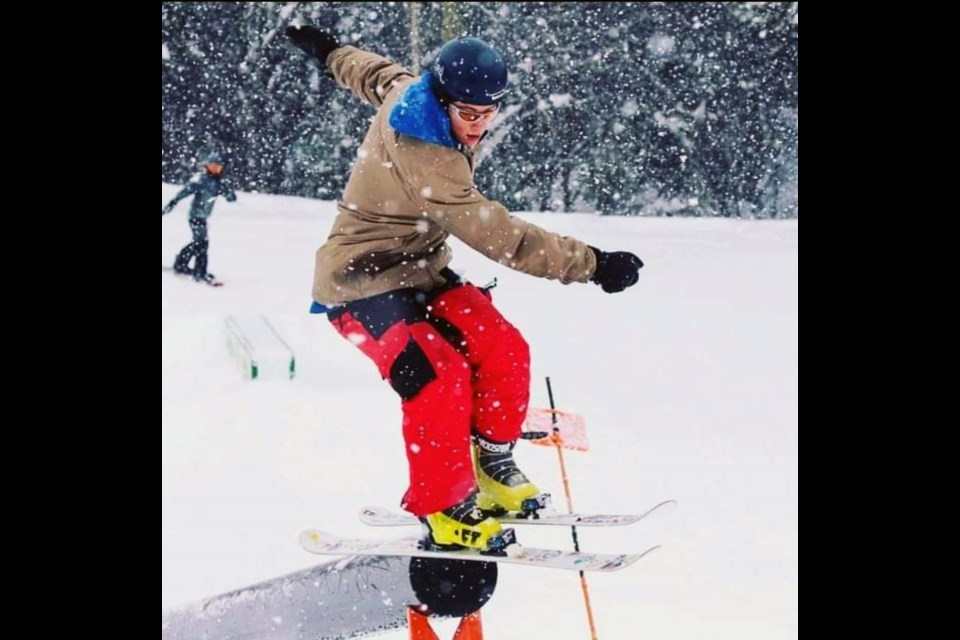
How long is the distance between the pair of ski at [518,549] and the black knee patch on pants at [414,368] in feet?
1.58

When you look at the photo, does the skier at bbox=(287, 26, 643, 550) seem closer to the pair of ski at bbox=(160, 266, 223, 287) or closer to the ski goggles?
the ski goggles

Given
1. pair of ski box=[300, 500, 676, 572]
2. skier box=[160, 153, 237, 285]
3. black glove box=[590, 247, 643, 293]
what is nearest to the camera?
black glove box=[590, 247, 643, 293]

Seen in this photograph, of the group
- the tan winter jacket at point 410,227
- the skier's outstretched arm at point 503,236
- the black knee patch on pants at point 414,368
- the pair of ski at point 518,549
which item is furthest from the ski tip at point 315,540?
the skier's outstretched arm at point 503,236

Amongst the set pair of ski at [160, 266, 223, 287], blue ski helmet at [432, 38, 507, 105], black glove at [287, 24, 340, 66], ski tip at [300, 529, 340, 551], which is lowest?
pair of ski at [160, 266, 223, 287]

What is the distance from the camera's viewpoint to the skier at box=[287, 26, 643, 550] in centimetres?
256

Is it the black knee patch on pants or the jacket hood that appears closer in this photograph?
the jacket hood

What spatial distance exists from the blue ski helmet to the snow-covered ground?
1.22m

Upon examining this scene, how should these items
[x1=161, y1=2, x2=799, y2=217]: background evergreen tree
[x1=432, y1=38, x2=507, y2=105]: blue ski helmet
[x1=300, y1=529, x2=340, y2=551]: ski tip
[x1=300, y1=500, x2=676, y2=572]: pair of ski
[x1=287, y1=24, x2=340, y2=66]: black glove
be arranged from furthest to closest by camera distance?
[x1=161, y1=2, x2=799, y2=217]: background evergreen tree
[x1=287, y1=24, x2=340, y2=66]: black glove
[x1=300, y1=529, x2=340, y2=551]: ski tip
[x1=300, y1=500, x2=676, y2=572]: pair of ski
[x1=432, y1=38, x2=507, y2=105]: blue ski helmet

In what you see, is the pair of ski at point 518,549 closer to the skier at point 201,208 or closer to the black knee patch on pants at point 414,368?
the black knee patch on pants at point 414,368

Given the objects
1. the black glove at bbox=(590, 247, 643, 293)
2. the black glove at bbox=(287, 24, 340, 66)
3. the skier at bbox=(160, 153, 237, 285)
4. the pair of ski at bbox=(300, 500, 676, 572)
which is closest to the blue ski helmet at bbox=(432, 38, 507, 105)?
the black glove at bbox=(590, 247, 643, 293)

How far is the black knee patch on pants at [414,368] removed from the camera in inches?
110

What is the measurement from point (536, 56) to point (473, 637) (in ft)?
39.4
